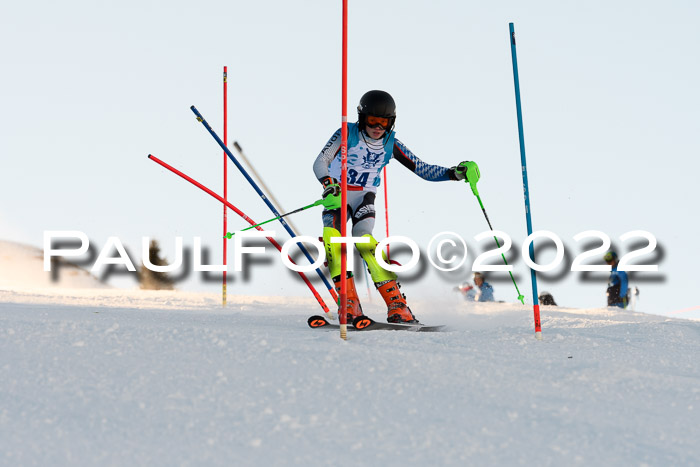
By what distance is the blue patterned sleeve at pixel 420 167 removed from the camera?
19.9 ft

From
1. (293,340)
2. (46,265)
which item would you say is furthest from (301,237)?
(46,265)

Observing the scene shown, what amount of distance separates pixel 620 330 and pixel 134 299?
5.44 metres

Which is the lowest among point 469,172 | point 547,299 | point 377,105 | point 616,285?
point 547,299

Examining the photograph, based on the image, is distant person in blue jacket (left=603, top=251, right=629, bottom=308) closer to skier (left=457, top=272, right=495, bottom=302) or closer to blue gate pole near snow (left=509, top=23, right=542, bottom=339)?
skier (left=457, top=272, right=495, bottom=302)

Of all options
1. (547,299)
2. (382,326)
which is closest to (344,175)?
(382,326)

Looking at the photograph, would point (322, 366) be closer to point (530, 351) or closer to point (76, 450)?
point (76, 450)

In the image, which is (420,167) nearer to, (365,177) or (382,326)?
(365,177)

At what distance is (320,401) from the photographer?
9.31 feet

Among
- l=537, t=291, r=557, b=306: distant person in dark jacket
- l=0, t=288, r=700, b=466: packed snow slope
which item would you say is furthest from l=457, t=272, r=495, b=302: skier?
l=0, t=288, r=700, b=466: packed snow slope

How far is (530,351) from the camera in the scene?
4.27 m

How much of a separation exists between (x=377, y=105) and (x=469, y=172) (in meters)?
1.00

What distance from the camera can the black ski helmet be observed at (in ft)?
18.1

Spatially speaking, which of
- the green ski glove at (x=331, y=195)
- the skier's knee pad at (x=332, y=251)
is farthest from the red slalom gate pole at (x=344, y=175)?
the skier's knee pad at (x=332, y=251)

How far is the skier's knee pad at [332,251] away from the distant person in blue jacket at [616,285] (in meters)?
6.86
